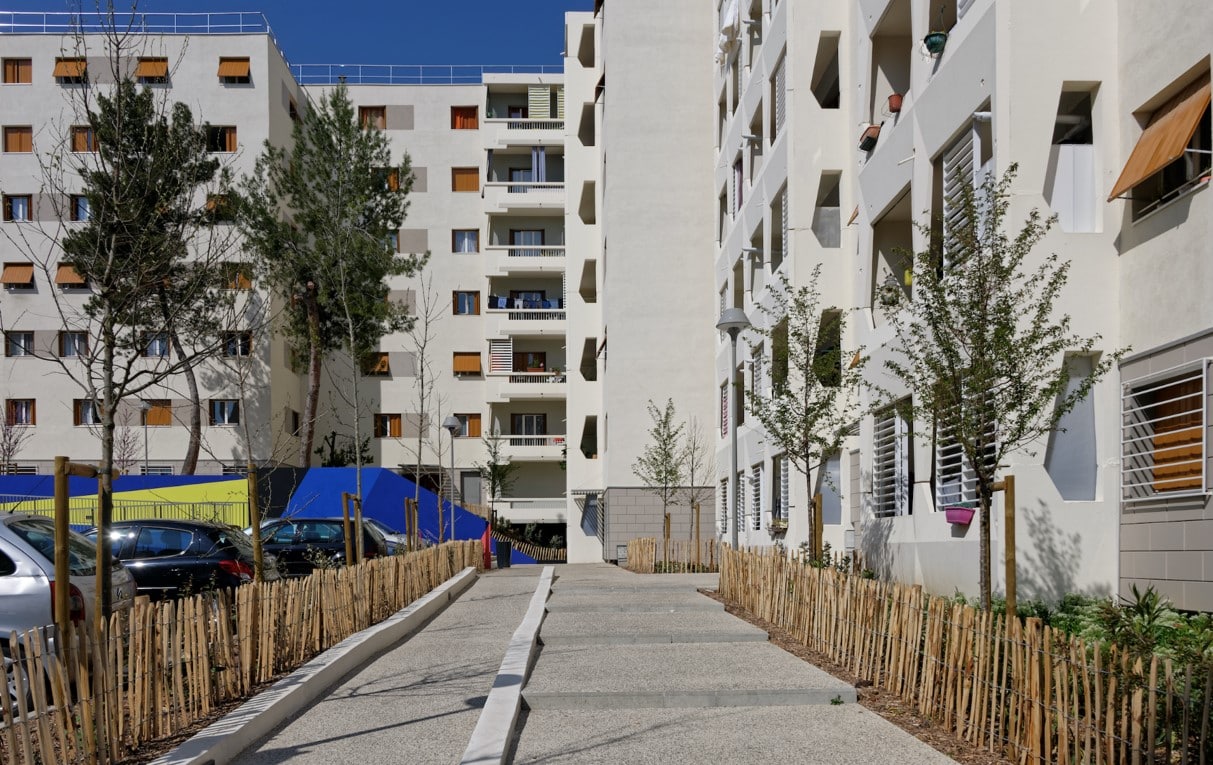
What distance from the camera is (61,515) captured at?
7137mm

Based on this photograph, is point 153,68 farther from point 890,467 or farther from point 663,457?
point 890,467

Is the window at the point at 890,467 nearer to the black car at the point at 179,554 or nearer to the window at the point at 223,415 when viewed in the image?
the black car at the point at 179,554

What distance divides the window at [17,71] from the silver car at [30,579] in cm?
4786

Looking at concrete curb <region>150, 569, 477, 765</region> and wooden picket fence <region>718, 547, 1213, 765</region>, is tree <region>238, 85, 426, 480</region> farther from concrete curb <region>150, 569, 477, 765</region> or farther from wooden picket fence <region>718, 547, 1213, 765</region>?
wooden picket fence <region>718, 547, 1213, 765</region>

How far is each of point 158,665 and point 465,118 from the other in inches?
2111

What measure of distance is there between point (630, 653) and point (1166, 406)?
6004 mm

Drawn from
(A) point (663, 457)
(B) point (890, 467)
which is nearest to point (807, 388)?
(B) point (890, 467)

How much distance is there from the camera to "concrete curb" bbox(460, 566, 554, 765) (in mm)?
7699

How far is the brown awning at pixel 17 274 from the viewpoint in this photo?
51.2 metres

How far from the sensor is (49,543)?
1066 centimetres

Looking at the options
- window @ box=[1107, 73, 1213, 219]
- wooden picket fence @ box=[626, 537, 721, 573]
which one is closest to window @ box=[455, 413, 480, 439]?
wooden picket fence @ box=[626, 537, 721, 573]

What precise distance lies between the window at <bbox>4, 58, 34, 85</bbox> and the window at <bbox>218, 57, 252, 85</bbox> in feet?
28.0

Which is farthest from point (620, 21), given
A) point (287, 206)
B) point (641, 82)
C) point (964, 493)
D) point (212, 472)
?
point (964, 493)

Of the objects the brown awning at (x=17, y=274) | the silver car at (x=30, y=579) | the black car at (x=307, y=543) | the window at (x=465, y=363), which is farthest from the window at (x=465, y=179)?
the silver car at (x=30, y=579)
